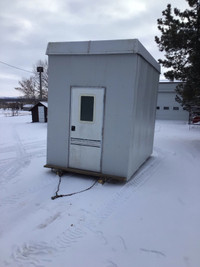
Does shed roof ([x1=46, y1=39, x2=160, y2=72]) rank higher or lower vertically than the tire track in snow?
higher

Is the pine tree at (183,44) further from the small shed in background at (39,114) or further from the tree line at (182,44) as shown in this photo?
the small shed in background at (39,114)

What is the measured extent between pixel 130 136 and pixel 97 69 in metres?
1.43

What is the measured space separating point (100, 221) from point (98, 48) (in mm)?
2973

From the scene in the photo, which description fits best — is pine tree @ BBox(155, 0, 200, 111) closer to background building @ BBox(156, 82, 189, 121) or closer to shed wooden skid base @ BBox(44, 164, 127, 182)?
shed wooden skid base @ BBox(44, 164, 127, 182)

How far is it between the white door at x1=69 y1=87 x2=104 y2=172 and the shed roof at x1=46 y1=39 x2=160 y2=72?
700mm

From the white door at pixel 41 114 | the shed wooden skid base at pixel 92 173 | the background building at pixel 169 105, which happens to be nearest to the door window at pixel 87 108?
the shed wooden skid base at pixel 92 173

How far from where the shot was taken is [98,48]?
3.79 meters

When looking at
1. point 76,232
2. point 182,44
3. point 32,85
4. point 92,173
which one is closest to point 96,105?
point 92,173

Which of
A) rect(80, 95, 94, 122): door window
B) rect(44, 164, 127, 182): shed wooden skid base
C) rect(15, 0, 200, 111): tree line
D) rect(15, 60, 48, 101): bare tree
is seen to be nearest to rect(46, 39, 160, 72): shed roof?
rect(80, 95, 94, 122): door window

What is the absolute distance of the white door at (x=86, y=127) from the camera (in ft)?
13.1

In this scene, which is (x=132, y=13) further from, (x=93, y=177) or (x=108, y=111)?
(x=93, y=177)

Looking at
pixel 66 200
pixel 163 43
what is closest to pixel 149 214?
pixel 66 200

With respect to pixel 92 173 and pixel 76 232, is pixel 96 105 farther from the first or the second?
pixel 76 232

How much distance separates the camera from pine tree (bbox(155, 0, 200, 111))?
696 cm
